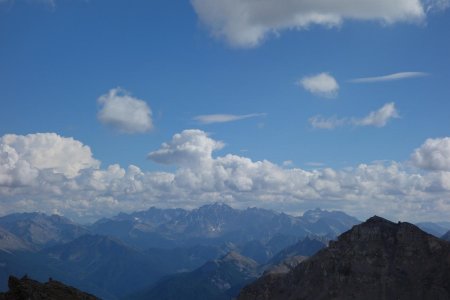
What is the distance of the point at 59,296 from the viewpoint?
13700cm

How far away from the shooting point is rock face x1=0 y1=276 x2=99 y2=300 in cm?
12278

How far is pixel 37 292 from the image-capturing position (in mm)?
129000

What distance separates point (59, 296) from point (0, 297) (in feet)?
63.0

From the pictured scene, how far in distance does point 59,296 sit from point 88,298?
12.3m

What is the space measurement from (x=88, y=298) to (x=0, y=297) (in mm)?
31454

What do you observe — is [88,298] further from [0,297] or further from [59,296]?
[0,297]

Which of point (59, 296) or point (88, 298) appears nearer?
point (59, 296)

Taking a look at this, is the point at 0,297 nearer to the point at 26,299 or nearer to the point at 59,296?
the point at 26,299

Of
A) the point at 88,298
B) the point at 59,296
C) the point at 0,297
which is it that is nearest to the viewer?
the point at 0,297

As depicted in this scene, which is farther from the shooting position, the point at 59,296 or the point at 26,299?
the point at 59,296

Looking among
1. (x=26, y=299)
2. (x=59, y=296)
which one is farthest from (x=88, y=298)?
(x=26, y=299)

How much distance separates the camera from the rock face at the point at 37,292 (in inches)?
4834

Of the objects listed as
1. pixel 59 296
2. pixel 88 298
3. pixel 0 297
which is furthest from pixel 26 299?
pixel 88 298

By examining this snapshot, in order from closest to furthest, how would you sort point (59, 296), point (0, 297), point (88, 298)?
1. point (0, 297)
2. point (59, 296)
3. point (88, 298)
